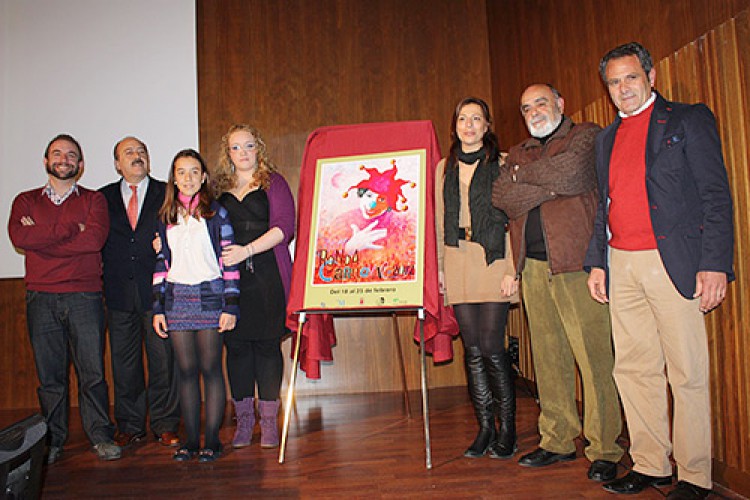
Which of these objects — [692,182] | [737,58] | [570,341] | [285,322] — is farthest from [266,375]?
[737,58]

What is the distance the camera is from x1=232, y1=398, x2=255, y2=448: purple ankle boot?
310cm

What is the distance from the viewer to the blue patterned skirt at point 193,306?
2850mm

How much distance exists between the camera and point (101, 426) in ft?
10.3

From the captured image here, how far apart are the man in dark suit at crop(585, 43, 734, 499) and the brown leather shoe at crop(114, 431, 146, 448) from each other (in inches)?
98.4

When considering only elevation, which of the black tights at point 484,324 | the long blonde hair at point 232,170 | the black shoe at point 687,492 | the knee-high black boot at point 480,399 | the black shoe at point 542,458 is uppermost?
the long blonde hair at point 232,170

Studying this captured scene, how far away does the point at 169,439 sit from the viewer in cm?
327

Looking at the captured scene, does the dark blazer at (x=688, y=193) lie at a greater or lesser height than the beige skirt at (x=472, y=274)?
greater

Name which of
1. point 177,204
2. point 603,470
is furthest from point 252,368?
point 603,470

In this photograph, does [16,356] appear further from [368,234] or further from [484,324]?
[484,324]

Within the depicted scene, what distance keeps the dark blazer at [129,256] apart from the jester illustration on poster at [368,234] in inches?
41.9

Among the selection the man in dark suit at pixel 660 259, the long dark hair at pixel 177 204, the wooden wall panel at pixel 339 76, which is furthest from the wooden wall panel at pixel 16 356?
the man in dark suit at pixel 660 259

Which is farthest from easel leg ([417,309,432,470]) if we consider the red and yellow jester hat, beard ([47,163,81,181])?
beard ([47,163,81,181])

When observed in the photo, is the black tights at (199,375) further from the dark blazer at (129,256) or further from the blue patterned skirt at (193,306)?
the dark blazer at (129,256)

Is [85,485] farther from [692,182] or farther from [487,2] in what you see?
[487,2]
